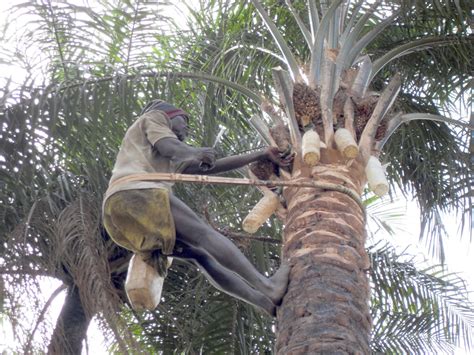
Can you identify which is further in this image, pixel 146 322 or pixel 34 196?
pixel 146 322

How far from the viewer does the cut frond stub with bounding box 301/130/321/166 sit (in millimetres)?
5297

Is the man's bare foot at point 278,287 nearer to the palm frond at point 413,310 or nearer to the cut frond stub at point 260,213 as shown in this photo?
the cut frond stub at point 260,213

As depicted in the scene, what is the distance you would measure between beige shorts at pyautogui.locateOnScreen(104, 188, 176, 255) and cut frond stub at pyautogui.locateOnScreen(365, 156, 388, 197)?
1.14 metres

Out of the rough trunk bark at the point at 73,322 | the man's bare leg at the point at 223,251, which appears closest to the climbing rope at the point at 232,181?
the man's bare leg at the point at 223,251

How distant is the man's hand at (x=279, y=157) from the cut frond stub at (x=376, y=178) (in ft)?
1.47

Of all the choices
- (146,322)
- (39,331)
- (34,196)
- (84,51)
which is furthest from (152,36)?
(39,331)

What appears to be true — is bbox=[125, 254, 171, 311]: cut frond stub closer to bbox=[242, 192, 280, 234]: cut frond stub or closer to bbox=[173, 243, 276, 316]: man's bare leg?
bbox=[173, 243, 276, 316]: man's bare leg

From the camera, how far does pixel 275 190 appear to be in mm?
5566

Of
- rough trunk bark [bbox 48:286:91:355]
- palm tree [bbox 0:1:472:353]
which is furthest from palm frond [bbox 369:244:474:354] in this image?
rough trunk bark [bbox 48:286:91:355]

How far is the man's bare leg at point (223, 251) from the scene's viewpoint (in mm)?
4816

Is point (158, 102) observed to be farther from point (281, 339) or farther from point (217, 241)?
point (281, 339)

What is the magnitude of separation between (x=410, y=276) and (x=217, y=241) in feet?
13.2

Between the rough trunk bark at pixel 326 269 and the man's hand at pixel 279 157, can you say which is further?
the man's hand at pixel 279 157

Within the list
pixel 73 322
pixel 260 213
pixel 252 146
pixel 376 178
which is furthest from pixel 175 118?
pixel 252 146
